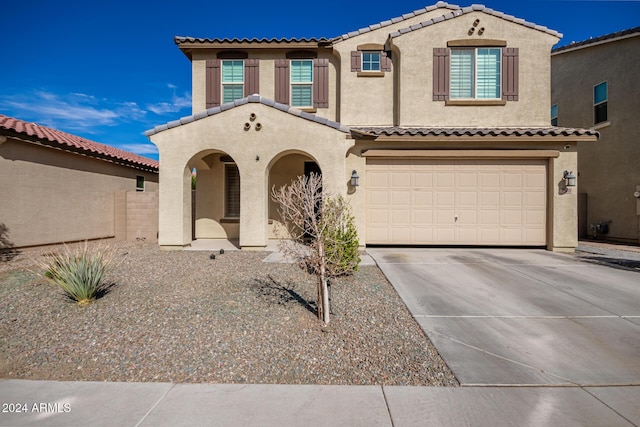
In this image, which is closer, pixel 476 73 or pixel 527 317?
pixel 527 317

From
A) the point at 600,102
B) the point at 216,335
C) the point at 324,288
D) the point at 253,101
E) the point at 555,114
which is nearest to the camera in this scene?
the point at 216,335

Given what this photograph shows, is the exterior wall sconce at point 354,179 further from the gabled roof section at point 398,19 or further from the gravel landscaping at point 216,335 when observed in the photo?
the gabled roof section at point 398,19

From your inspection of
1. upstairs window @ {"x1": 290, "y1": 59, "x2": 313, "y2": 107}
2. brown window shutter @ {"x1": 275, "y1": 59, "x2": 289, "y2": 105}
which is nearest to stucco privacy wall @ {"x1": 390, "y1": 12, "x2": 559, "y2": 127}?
upstairs window @ {"x1": 290, "y1": 59, "x2": 313, "y2": 107}

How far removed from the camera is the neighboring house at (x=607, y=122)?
12.0m

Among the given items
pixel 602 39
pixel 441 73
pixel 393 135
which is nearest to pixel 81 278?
pixel 393 135

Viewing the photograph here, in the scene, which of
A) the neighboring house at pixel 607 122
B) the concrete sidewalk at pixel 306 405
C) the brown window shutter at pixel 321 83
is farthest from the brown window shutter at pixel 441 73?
the concrete sidewalk at pixel 306 405

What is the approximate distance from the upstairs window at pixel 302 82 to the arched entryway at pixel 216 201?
11.8ft

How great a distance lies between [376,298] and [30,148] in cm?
1166

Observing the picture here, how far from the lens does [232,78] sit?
12180 mm

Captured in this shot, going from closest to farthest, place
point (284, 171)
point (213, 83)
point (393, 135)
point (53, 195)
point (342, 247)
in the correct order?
point (342, 247) < point (393, 135) < point (53, 195) < point (284, 171) < point (213, 83)

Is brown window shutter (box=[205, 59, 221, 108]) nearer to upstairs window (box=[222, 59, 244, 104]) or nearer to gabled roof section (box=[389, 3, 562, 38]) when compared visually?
upstairs window (box=[222, 59, 244, 104])

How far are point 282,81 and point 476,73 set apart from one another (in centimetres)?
716

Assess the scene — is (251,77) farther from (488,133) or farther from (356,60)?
(488,133)

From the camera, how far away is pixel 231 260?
314 inches
